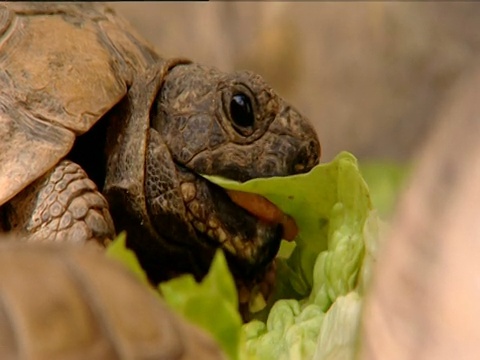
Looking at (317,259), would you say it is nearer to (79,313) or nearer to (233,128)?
(233,128)

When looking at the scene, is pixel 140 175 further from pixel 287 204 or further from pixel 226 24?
pixel 226 24

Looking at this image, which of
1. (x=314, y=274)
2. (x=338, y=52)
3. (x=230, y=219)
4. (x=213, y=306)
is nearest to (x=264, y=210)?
(x=230, y=219)

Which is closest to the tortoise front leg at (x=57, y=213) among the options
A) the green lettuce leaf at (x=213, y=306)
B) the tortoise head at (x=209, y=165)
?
the tortoise head at (x=209, y=165)

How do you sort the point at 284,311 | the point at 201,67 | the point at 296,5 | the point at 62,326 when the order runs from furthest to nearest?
the point at 296,5, the point at 201,67, the point at 284,311, the point at 62,326

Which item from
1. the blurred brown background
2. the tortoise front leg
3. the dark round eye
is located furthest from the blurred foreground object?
the blurred brown background

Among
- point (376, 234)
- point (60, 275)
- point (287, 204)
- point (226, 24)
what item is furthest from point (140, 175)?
point (226, 24)

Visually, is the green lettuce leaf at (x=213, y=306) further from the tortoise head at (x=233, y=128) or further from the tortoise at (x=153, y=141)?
the tortoise head at (x=233, y=128)
